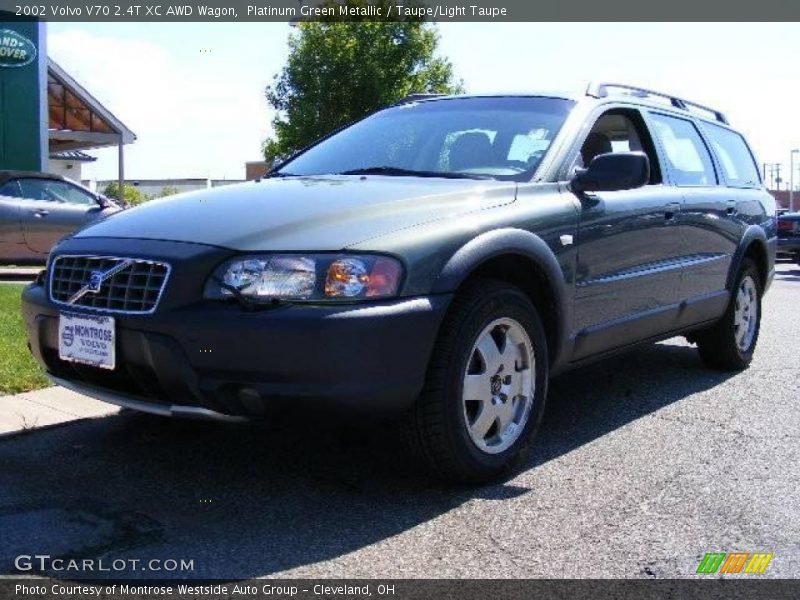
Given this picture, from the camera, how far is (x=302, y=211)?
3.46 meters

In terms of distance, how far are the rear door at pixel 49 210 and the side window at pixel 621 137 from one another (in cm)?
770

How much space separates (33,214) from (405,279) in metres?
9.06

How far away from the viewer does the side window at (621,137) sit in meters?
4.69

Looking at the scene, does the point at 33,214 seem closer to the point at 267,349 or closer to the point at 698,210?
the point at 698,210

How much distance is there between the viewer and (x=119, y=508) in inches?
130

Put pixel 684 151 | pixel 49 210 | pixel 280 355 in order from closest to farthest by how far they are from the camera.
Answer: pixel 280 355, pixel 684 151, pixel 49 210

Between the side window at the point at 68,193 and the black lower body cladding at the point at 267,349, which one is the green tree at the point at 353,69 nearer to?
the side window at the point at 68,193

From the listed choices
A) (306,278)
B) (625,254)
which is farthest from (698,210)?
(306,278)

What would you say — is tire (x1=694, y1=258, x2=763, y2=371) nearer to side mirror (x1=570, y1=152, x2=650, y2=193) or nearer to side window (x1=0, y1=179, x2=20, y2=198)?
side mirror (x1=570, y1=152, x2=650, y2=193)

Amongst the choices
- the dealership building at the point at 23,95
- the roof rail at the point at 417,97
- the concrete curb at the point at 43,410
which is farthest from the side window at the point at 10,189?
the roof rail at the point at 417,97

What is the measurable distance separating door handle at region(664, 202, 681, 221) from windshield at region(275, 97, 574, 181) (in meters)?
0.84

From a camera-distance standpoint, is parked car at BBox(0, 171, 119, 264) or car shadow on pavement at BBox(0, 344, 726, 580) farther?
parked car at BBox(0, 171, 119, 264)

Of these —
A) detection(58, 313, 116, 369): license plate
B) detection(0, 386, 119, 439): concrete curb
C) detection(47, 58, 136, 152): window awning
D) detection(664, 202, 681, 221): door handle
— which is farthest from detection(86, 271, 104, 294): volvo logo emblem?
detection(47, 58, 136, 152): window awning

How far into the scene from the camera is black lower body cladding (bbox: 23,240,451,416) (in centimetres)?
303
